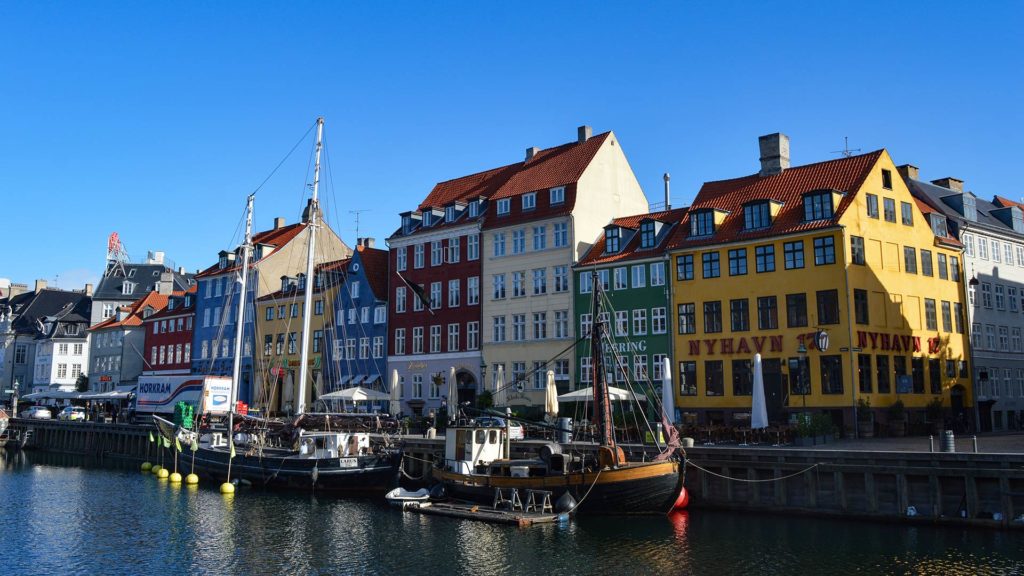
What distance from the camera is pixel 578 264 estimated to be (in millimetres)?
57812

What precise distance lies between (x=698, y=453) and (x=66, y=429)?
6392cm

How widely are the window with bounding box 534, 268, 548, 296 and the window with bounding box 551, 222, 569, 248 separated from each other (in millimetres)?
1979

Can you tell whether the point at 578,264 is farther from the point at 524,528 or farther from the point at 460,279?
the point at 524,528

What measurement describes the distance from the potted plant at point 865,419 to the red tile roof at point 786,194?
9149 millimetres

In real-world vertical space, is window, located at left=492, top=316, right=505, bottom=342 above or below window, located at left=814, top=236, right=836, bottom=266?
below

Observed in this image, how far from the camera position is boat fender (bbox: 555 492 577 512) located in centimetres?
3419

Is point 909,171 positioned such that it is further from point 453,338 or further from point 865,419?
point 453,338

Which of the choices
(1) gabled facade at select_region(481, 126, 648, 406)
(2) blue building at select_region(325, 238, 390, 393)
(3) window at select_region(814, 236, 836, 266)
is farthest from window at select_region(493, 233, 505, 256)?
(3) window at select_region(814, 236, 836, 266)

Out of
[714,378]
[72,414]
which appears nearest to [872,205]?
[714,378]

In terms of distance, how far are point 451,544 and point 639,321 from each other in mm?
26789

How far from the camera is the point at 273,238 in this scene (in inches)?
3546

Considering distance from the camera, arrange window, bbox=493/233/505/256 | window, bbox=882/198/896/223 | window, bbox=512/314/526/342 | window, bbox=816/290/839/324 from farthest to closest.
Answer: window, bbox=493/233/505/256 < window, bbox=512/314/526/342 < window, bbox=882/198/896/223 < window, bbox=816/290/839/324

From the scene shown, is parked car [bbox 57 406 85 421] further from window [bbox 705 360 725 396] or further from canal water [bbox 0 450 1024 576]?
window [bbox 705 360 725 396]

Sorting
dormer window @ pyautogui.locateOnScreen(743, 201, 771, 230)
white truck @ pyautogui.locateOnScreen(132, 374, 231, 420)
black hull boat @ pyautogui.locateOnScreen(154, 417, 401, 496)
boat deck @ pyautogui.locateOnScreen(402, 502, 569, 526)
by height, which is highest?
dormer window @ pyautogui.locateOnScreen(743, 201, 771, 230)
